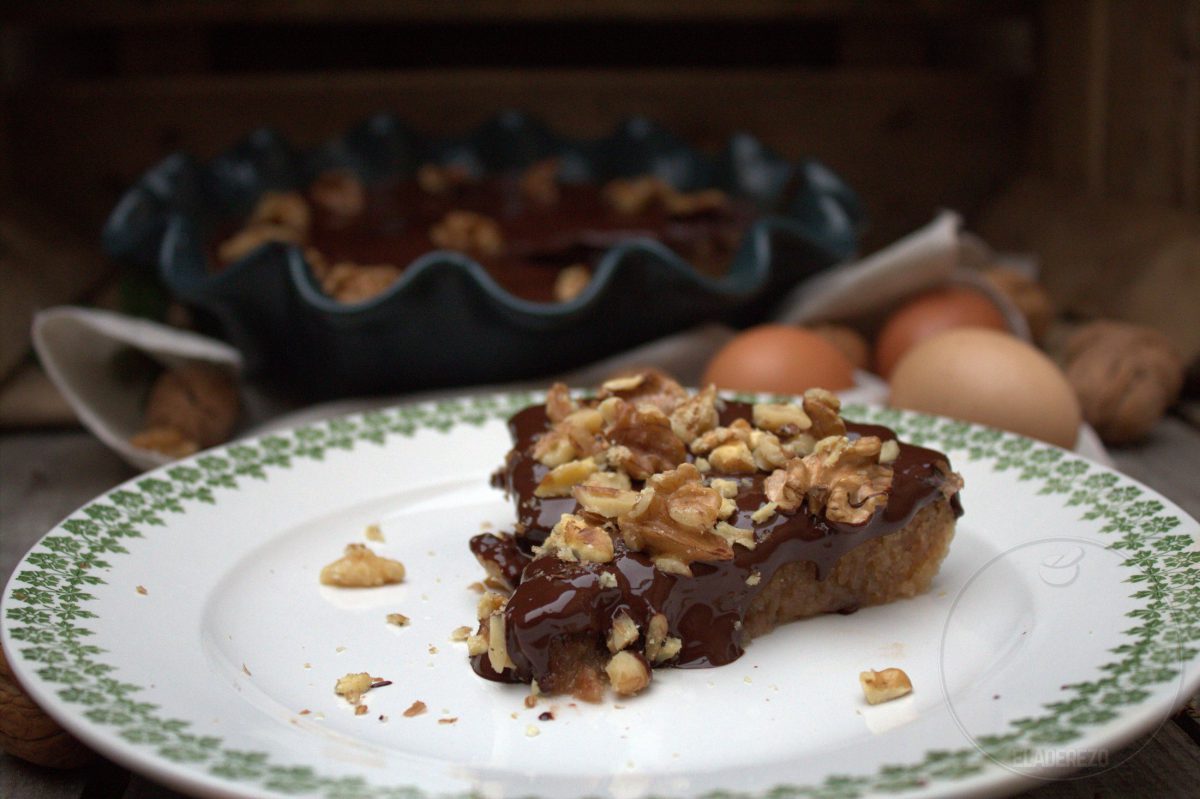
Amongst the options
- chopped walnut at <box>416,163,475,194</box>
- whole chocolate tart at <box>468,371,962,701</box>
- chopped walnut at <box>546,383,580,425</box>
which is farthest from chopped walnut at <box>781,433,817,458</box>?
chopped walnut at <box>416,163,475,194</box>

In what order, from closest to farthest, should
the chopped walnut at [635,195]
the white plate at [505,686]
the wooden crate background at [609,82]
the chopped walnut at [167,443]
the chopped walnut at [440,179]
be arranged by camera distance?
the white plate at [505,686], the chopped walnut at [167,443], the chopped walnut at [635,195], the chopped walnut at [440,179], the wooden crate background at [609,82]

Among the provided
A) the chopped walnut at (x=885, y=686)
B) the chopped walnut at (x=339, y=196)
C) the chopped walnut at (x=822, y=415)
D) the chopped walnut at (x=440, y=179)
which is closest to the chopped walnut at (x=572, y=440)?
the chopped walnut at (x=822, y=415)

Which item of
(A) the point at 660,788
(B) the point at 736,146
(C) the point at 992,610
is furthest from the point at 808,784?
(B) the point at 736,146

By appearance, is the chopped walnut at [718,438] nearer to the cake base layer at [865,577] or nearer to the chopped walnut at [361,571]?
the cake base layer at [865,577]

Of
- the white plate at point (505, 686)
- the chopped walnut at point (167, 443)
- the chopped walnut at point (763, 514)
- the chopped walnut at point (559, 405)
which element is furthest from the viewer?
the chopped walnut at point (167, 443)

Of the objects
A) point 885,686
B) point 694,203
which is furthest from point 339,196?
point 885,686

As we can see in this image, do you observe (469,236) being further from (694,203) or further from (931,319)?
(931,319)
